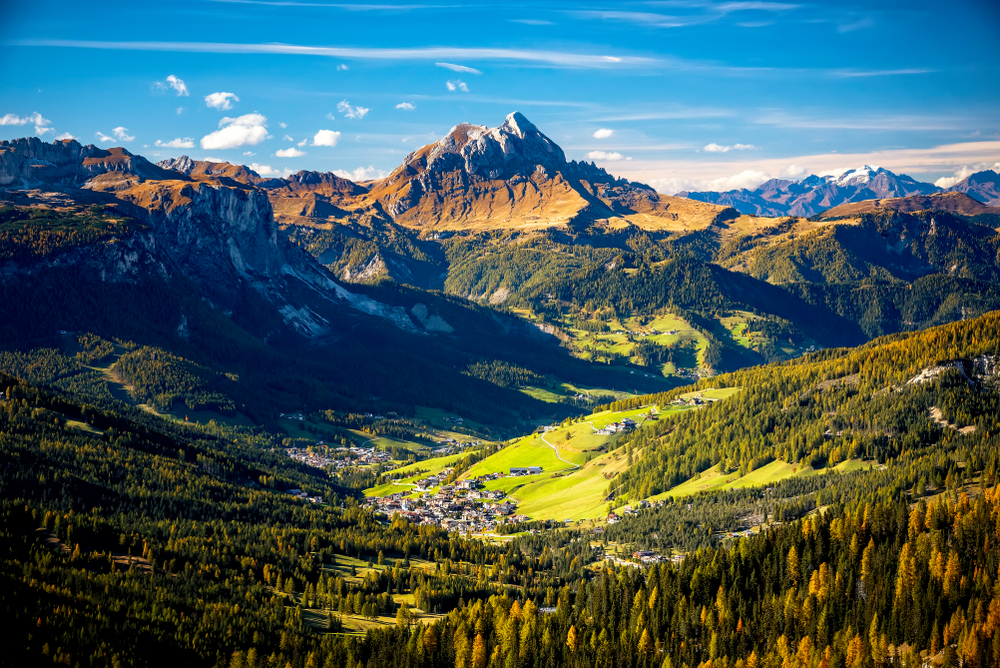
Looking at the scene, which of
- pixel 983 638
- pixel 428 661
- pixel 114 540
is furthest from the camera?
pixel 114 540

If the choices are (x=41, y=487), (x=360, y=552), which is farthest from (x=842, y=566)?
(x=41, y=487)

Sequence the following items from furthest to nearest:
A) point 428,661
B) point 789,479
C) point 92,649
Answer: point 789,479 < point 428,661 < point 92,649

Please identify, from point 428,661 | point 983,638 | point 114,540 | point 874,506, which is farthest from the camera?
point 114,540

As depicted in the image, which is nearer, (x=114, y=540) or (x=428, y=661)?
(x=428, y=661)

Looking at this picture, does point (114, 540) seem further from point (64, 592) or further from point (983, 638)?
point (983, 638)

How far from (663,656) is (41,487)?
126022 mm

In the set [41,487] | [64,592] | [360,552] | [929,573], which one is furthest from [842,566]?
[41,487]

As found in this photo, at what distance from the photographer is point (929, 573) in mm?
116375

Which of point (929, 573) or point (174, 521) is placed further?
point (174, 521)

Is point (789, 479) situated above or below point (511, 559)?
above

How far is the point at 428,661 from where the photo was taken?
123250 mm

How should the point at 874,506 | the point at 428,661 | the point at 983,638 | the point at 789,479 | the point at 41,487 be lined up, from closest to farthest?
the point at 983,638
the point at 428,661
the point at 874,506
the point at 41,487
the point at 789,479

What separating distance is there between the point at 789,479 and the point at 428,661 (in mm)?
102041

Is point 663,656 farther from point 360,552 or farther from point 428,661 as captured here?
point 360,552
